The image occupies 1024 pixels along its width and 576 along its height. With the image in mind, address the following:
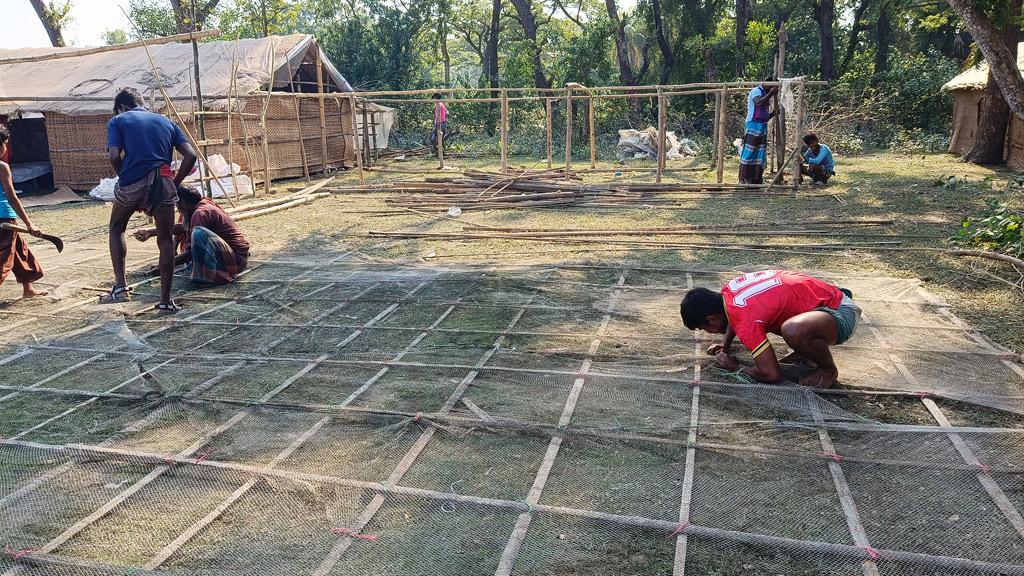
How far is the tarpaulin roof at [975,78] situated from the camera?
1217 centimetres

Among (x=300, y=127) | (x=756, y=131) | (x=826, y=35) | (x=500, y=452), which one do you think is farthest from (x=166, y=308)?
(x=826, y=35)

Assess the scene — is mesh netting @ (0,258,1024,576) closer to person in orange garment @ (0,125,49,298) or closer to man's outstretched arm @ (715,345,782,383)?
man's outstretched arm @ (715,345,782,383)

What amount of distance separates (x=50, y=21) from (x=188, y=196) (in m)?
16.0

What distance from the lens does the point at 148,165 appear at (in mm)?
4762

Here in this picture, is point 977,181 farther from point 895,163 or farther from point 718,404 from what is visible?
point 718,404

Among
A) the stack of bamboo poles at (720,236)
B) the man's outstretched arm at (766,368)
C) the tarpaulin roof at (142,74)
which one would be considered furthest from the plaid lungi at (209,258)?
the tarpaulin roof at (142,74)

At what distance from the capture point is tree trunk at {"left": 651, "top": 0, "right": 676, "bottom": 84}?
20.1 m

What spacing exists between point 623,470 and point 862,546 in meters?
0.77

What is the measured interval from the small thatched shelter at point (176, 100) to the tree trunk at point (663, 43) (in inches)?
383

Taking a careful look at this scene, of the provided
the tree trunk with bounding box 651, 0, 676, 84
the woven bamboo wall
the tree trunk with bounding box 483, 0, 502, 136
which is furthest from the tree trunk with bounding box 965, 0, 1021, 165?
the tree trunk with bounding box 483, 0, 502, 136

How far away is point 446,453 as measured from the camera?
8.81 feet

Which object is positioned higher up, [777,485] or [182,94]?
[182,94]

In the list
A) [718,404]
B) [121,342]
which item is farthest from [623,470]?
[121,342]

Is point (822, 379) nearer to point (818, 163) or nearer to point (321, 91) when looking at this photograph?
point (818, 163)
